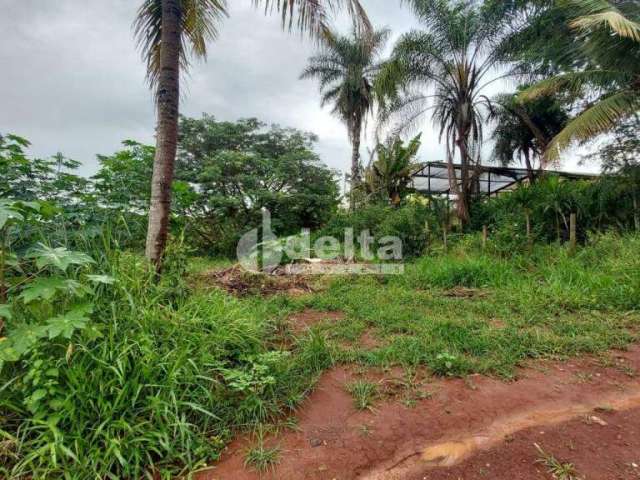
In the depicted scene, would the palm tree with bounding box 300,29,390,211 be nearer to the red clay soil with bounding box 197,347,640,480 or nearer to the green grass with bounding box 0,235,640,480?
the green grass with bounding box 0,235,640,480

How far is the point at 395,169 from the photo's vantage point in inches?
448

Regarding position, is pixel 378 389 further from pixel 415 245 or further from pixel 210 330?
pixel 415 245

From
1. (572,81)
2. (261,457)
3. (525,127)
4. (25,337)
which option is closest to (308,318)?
(261,457)

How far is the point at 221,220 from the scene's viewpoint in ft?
32.1

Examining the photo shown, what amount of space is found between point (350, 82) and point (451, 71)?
535 cm

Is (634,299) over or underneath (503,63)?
underneath

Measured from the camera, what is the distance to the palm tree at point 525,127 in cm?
941

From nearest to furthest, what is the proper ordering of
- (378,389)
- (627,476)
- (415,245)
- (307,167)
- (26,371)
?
(627,476)
(26,371)
(378,389)
(415,245)
(307,167)

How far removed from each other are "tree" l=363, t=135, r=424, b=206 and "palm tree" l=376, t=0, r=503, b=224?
2347 mm

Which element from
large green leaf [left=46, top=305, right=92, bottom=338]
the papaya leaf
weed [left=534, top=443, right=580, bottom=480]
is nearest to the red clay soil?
weed [left=534, top=443, right=580, bottom=480]

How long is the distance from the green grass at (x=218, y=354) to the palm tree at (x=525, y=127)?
6.96 metres

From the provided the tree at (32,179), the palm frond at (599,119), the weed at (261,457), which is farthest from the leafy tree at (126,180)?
the palm frond at (599,119)

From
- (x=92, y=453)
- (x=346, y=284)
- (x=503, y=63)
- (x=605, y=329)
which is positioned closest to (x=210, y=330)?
(x=92, y=453)

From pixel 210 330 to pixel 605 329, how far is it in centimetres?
380
